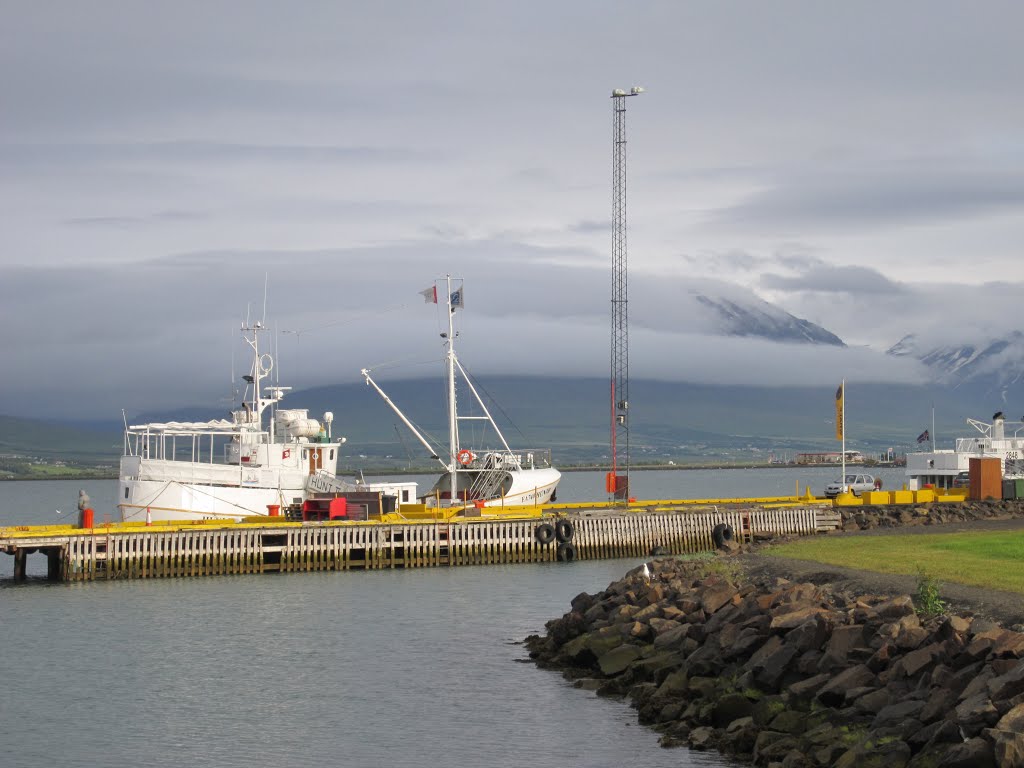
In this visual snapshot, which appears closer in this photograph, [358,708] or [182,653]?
[358,708]

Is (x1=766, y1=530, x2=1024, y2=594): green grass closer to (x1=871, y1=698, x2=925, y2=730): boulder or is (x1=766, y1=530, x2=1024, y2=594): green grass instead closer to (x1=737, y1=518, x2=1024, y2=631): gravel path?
(x1=737, y1=518, x2=1024, y2=631): gravel path

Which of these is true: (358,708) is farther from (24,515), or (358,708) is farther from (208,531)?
(24,515)

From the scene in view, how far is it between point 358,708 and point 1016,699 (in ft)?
59.0

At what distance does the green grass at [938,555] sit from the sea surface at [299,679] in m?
10.1

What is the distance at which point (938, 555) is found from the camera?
159ft

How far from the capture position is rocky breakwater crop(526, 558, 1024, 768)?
81.3ft

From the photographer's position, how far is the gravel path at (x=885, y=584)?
110 ft

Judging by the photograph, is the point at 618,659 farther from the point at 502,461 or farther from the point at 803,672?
the point at 502,461

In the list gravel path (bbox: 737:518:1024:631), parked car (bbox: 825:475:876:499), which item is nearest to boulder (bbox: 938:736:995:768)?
gravel path (bbox: 737:518:1024:631)

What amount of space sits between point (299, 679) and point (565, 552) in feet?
104

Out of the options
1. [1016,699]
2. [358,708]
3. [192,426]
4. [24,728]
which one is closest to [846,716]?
[1016,699]

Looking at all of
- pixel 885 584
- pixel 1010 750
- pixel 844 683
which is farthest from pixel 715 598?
pixel 1010 750

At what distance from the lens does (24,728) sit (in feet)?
115

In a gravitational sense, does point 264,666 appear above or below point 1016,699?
below
